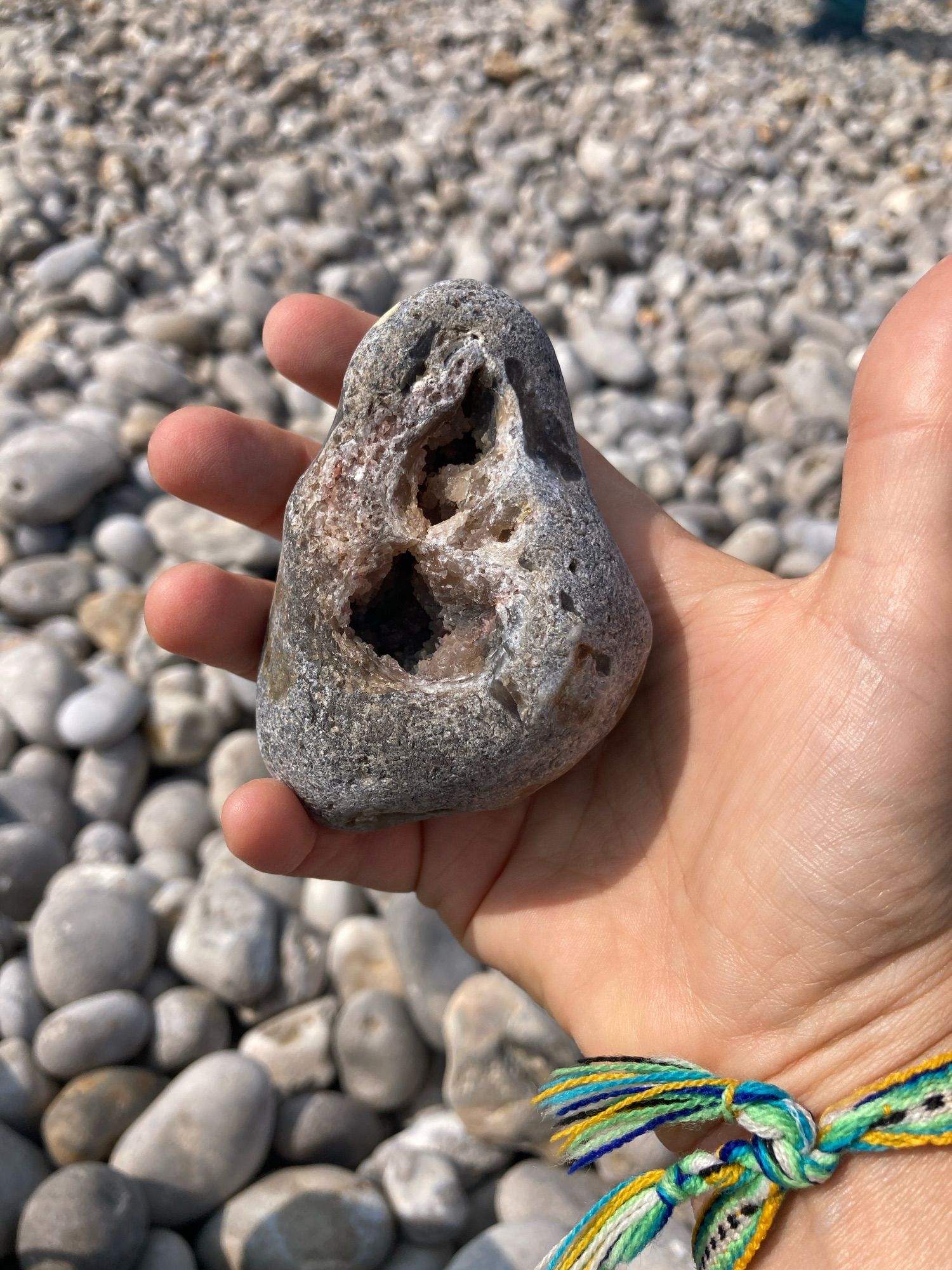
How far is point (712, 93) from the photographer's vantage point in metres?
5.75

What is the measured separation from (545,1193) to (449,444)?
161 cm

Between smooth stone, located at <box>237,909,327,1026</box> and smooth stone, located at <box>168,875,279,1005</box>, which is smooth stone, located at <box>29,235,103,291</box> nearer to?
smooth stone, located at <box>168,875,279,1005</box>

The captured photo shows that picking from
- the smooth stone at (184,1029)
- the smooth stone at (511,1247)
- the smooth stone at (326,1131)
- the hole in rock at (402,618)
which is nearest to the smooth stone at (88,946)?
the smooth stone at (184,1029)

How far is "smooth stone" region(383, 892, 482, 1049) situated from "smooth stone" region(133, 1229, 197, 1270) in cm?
68

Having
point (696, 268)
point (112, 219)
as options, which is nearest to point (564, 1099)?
point (696, 268)

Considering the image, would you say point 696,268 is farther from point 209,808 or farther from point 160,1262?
point 160,1262

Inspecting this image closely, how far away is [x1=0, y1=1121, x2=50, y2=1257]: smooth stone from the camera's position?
2.04 m

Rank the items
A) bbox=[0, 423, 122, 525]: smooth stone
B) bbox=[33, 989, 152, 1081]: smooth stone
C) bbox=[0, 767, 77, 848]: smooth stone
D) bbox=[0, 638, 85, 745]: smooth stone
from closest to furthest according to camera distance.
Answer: bbox=[33, 989, 152, 1081]: smooth stone < bbox=[0, 767, 77, 848]: smooth stone < bbox=[0, 638, 85, 745]: smooth stone < bbox=[0, 423, 122, 525]: smooth stone

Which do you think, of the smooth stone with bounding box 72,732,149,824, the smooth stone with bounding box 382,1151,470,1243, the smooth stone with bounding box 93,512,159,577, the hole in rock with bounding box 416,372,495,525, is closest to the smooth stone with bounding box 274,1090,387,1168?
the smooth stone with bounding box 382,1151,470,1243

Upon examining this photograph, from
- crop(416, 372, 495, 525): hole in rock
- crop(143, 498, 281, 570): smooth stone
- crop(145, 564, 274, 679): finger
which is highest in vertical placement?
crop(416, 372, 495, 525): hole in rock

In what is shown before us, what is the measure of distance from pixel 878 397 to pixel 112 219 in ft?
13.9

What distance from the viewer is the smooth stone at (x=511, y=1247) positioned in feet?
6.56

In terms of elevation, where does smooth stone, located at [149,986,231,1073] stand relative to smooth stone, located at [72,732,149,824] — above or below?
below

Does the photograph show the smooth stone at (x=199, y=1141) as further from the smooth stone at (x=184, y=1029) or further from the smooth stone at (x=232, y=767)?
the smooth stone at (x=232, y=767)
